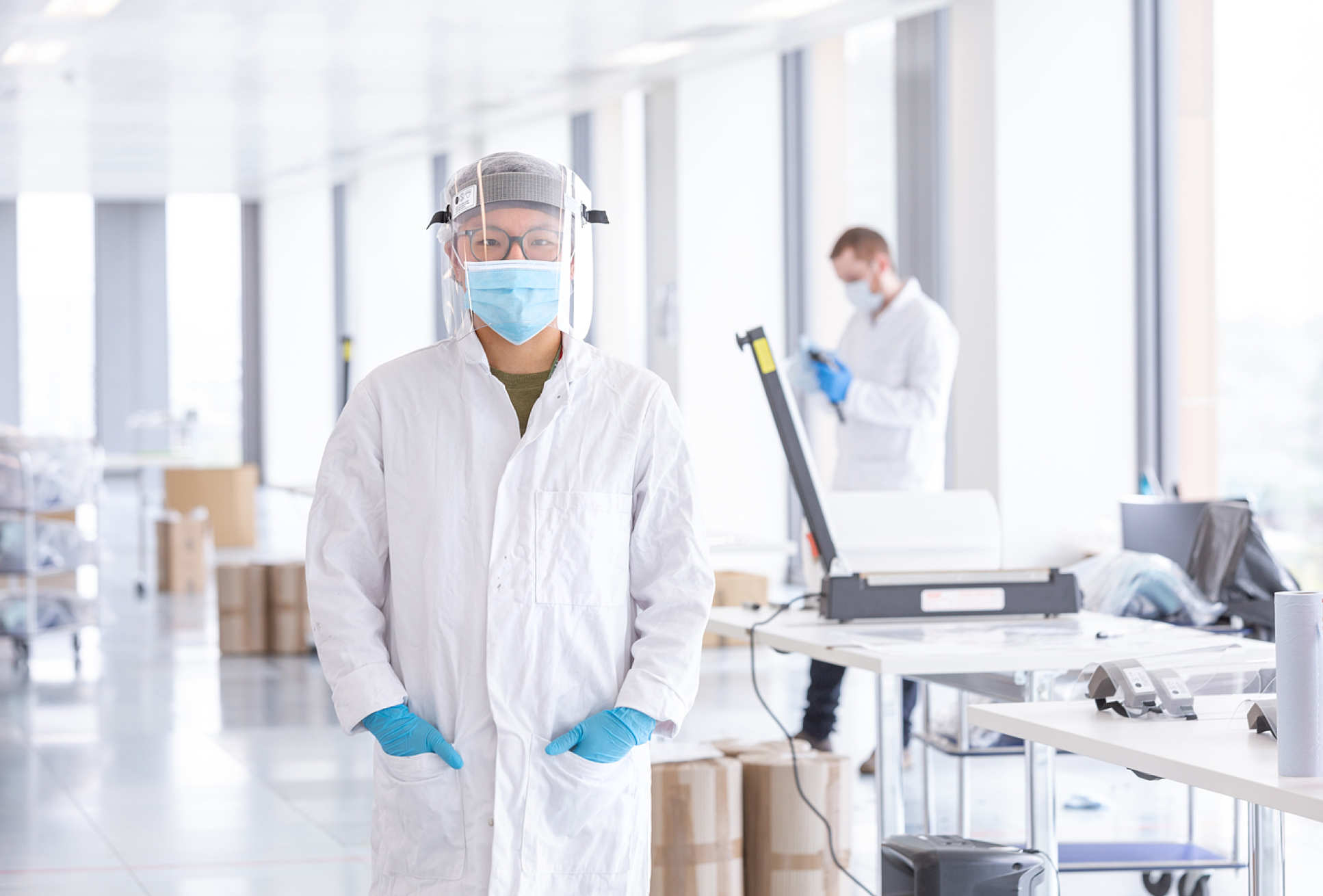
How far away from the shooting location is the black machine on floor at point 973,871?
7.21 ft

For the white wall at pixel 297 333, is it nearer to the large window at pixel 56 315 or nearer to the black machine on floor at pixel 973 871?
the large window at pixel 56 315

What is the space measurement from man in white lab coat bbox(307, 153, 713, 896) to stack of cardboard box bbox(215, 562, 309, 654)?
16.1 ft

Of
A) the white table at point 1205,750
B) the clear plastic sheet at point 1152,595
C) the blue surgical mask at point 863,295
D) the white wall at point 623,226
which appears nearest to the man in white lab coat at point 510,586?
the white table at point 1205,750

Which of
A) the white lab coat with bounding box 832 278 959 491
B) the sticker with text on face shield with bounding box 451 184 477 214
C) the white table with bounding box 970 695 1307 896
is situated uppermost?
the sticker with text on face shield with bounding box 451 184 477 214

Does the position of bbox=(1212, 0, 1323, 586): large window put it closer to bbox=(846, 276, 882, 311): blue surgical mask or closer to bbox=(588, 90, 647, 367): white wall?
bbox=(846, 276, 882, 311): blue surgical mask

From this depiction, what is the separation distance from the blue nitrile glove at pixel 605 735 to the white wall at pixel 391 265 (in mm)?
11636

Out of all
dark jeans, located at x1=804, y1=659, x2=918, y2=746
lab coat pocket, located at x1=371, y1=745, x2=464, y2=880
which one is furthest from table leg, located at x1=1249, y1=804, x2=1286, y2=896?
dark jeans, located at x1=804, y1=659, x2=918, y2=746

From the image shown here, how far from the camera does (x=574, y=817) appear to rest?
1900 millimetres

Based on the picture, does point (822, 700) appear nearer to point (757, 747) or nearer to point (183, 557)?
point (757, 747)

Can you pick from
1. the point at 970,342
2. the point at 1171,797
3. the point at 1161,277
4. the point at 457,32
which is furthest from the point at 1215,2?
the point at 457,32

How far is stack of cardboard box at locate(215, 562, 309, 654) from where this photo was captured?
6705mm

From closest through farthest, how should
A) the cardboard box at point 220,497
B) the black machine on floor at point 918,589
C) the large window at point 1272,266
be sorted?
the black machine on floor at point 918,589
the large window at point 1272,266
the cardboard box at point 220,497

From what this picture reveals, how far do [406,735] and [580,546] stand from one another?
0.31 m

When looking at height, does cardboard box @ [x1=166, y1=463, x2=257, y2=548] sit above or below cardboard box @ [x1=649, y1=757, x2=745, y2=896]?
above
